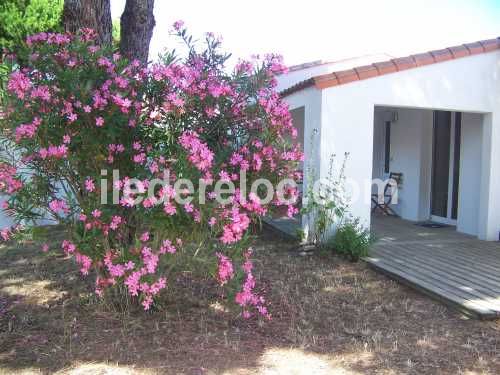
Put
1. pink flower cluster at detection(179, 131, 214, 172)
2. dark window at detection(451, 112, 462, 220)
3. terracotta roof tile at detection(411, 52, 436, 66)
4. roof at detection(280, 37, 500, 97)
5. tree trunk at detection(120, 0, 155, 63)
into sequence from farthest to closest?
1. dark window at detection(451, 112, 462, 220)
2. terracotta roof tile at detection(411, 52, 436, 66)
3. roof at detection(280, 37, 500, 97)
4. tree trunk at detection(120, 0, 155, 63)
5. pink flower cluster at detection(179, 131, 214, 172)

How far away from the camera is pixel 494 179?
8.08 m

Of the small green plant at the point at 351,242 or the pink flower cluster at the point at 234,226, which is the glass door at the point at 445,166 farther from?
the pink flower cluster at the point at 234,226

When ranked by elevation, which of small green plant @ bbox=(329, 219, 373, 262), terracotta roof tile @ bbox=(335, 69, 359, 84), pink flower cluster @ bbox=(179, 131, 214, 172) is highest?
terracotta roof tile @ bbox=(335, 69, 359, 84)

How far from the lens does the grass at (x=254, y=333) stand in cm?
357

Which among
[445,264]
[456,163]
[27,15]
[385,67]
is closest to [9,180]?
[445,264]

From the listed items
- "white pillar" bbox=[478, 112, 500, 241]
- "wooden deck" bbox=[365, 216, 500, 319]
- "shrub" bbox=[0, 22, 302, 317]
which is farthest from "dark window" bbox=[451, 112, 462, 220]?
"shrub" bbox=[0, 22, 302, 317]

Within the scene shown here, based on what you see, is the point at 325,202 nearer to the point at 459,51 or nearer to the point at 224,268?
the point at 459,51

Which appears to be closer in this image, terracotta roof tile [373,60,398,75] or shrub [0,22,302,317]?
shrub [0,22,302,317]

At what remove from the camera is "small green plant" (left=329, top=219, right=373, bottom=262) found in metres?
6.66

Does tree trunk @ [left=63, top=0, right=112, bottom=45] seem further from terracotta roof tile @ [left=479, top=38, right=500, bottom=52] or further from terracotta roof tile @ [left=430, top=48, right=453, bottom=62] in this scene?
terracotta roof tile @ [left=479, top=38, right=500, bottom=52]

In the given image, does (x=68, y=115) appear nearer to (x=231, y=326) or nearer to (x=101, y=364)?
(x=101, y=364)

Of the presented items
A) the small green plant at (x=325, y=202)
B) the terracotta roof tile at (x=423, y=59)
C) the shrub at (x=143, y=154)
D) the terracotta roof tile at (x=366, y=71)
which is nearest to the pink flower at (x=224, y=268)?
the shrub at (x=143, y=154)

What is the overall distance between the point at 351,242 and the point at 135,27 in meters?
4.06

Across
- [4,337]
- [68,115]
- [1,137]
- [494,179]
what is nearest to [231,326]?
[4,337]
